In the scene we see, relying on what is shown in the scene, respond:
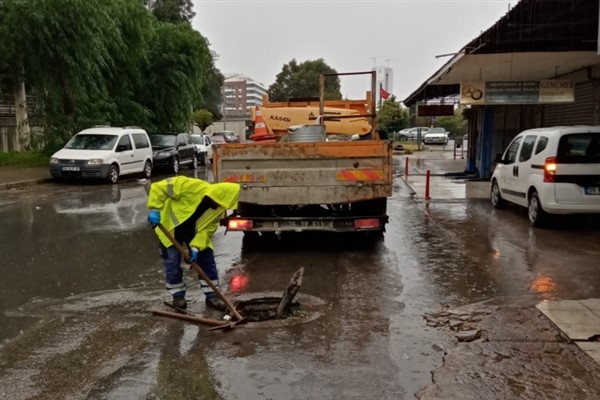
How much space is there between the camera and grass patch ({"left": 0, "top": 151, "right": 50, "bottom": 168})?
23.3 m

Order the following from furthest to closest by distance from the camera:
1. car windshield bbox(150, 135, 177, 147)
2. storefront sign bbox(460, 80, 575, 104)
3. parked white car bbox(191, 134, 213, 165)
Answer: parked white car bbox(191, 134, 213, 165) → car windshield bbox(150, 135, 177, 147) → storefront sign bbox(460, 80, 575, 104)

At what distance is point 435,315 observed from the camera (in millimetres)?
5496

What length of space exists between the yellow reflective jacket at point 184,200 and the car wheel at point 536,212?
6.43 m

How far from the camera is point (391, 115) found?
57.4 metres

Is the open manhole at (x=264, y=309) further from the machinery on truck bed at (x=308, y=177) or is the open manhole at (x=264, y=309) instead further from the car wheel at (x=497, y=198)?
the car wheel at (x=497, y=198)

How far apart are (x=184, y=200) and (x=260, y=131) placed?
499 cm

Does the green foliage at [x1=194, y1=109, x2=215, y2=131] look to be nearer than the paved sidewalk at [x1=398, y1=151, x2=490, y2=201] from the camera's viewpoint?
No

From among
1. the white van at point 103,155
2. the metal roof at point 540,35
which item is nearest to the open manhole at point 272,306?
the metal roof at point 540,35

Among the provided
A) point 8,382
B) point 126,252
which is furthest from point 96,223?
point 8,382

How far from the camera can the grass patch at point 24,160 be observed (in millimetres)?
23344

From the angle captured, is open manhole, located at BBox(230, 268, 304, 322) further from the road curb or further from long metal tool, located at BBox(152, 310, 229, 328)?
the road curb

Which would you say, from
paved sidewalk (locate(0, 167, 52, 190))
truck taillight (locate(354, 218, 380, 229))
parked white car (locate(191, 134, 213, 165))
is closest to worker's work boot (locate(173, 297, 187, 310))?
truck taillight (locate(354, 218, 380, 229))

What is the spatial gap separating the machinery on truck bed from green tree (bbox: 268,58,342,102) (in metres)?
63.3

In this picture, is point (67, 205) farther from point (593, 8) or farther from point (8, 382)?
point (593, 8)
